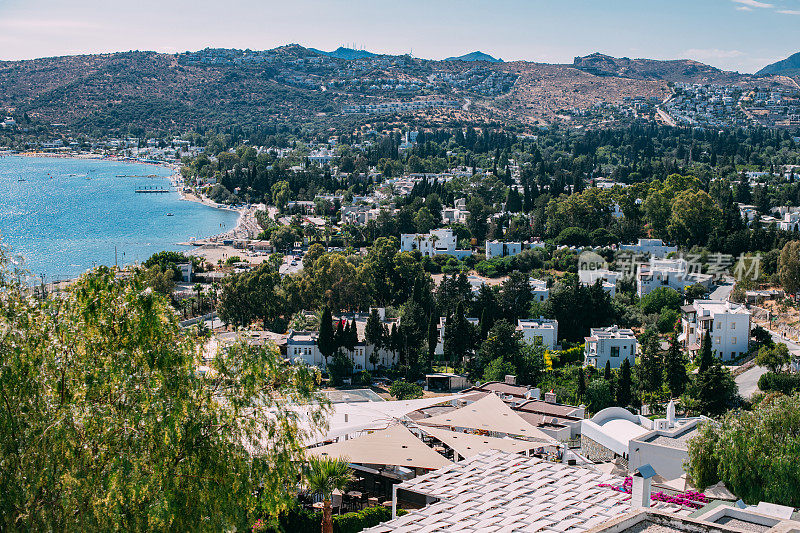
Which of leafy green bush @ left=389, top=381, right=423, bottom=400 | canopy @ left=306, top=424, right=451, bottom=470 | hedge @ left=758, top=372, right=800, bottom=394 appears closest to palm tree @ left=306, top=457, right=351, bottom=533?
canopy @ left=306, top=424, right=451, bottom=470

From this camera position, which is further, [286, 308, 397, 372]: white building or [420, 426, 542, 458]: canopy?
[286, 308, 397, 372]: white building

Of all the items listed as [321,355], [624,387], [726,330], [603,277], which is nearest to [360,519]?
[624,387]

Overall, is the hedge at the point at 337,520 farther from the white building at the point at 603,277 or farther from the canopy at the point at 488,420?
the white building at the point at 603,277

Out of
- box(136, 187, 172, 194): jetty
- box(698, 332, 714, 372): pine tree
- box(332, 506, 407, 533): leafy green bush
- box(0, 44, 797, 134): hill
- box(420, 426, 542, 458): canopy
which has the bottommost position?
box(698, 332, 714, 372): pine tree

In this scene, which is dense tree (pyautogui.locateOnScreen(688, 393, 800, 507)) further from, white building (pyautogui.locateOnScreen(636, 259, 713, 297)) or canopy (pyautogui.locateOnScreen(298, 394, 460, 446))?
white building (pyautogui.locateOnScreen(636, 259, 713, 297))

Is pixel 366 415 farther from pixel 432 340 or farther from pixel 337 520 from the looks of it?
pixel 432 340

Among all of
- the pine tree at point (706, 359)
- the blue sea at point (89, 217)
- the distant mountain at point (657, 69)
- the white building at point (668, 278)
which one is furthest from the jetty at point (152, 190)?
the distant mountain at point (657, 69)
